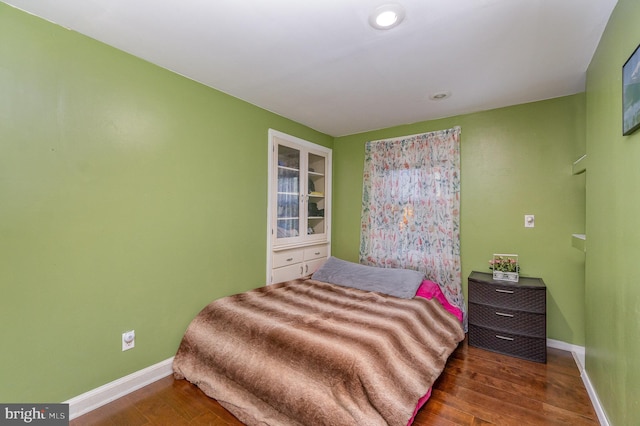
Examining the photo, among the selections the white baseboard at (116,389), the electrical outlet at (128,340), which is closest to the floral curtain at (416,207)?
the white baseboard at (116,389)

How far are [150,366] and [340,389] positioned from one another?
1.56 m

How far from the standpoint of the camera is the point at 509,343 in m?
2.56

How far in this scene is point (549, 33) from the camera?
1.75 metres

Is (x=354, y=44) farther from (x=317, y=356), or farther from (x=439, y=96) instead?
(x=317, y=356)

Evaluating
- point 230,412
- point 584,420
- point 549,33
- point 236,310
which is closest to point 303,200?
point 236,310

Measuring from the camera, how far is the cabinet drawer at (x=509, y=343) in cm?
245

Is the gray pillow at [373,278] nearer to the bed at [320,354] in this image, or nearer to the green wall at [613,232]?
the bed at [320,354]

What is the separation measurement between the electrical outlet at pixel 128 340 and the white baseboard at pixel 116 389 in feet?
0.69

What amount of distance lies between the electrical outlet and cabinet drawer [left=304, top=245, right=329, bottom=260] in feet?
6.53

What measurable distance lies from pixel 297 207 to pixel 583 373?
118 inches

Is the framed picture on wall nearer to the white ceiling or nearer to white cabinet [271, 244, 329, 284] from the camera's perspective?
the white ceiling

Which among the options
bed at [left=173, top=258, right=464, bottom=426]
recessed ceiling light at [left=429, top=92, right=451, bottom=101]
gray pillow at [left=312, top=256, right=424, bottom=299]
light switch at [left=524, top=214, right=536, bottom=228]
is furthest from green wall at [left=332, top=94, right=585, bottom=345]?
bed at [left=173, top=258, right=464, bottom=426]

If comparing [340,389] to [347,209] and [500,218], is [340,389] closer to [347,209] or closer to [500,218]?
[500,218]

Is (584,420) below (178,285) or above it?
below
